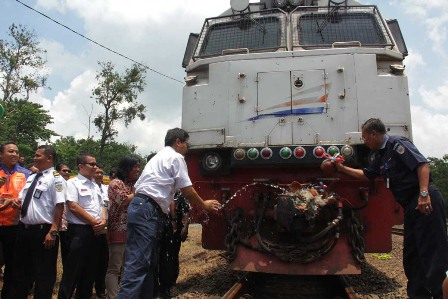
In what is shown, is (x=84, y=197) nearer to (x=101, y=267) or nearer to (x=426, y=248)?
(x=101, y=267)

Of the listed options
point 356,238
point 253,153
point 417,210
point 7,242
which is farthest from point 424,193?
point 7,242

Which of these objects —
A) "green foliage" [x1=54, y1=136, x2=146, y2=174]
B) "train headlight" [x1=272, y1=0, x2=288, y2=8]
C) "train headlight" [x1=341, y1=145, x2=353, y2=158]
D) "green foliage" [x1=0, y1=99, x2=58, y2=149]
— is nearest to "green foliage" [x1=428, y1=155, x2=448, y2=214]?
"green foliage" [x1=54, y1=136, x2=146, y2=174]

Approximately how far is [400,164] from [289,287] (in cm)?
181

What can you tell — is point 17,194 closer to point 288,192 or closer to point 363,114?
point 288,192

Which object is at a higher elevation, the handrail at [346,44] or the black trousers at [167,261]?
the handrail at [346,44]

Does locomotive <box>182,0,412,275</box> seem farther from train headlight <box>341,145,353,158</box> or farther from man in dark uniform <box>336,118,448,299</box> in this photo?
man in dark uniform <box>336,118,448,299</box>

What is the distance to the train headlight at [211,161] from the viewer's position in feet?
15.6

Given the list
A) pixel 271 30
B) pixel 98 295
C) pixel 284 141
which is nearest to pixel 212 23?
pixel 271 30

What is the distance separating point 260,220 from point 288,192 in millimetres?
482

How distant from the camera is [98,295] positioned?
16.3ft

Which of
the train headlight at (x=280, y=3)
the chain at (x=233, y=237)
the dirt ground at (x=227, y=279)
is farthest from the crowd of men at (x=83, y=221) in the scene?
the train headlight at (x=280, y=3)

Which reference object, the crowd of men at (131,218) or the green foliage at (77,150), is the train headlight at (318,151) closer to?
the crowd of men at (131,218)

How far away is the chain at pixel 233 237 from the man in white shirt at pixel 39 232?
1.77m

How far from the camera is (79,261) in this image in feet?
13.0
